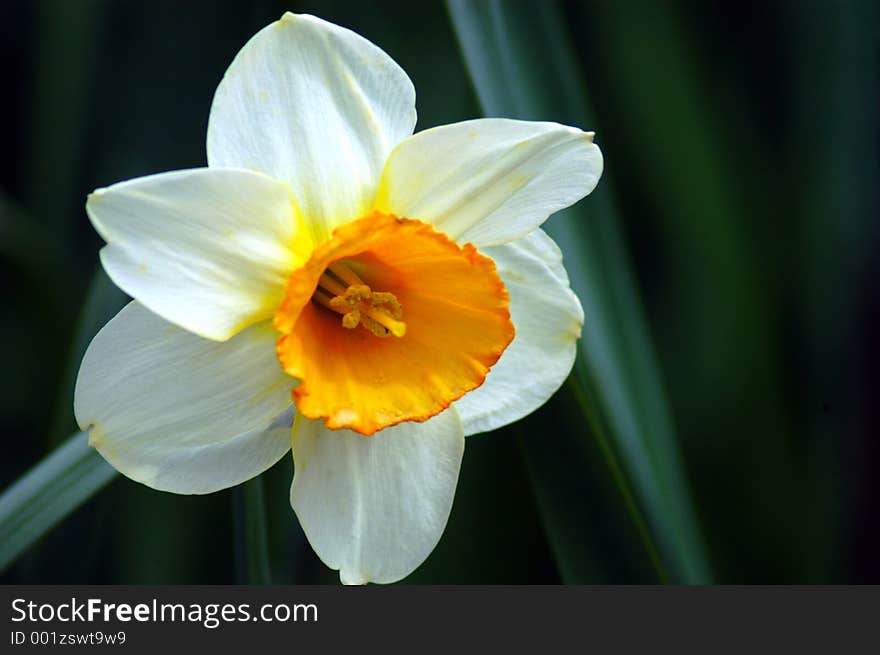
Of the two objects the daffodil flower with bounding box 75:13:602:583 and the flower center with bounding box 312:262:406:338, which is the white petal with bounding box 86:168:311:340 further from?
the flower center with bounding box 312:262:406:338

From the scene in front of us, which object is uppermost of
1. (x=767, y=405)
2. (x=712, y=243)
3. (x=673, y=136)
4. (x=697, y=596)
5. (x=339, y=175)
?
(x=339, y=175)

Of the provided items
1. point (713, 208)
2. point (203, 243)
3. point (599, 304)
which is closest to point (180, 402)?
A: point (203, 243)

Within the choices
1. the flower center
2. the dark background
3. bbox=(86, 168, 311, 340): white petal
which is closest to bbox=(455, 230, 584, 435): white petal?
the flower center

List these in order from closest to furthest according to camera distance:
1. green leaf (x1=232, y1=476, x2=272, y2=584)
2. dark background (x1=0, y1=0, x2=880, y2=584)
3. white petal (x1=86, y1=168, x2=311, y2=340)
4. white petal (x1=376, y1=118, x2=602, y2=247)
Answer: white petal (x1=86, y1=168, x2=311, y2=340), white petal (x1=376, y1=118, x2=602, y2=247), green leaf (x1=232, y1=476, x2=272, y2=584), dark background (x1=0, y1=0, x2=880, y2=584)

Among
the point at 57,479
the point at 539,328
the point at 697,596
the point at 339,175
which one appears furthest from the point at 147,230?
the point at 697,596

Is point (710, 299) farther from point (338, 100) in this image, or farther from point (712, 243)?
point (338, 100)

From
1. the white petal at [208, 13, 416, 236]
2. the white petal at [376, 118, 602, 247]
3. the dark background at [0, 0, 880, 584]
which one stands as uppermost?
the white petal at [208, 13, 416, 236]

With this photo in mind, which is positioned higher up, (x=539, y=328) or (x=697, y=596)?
(x=539, y=328)
